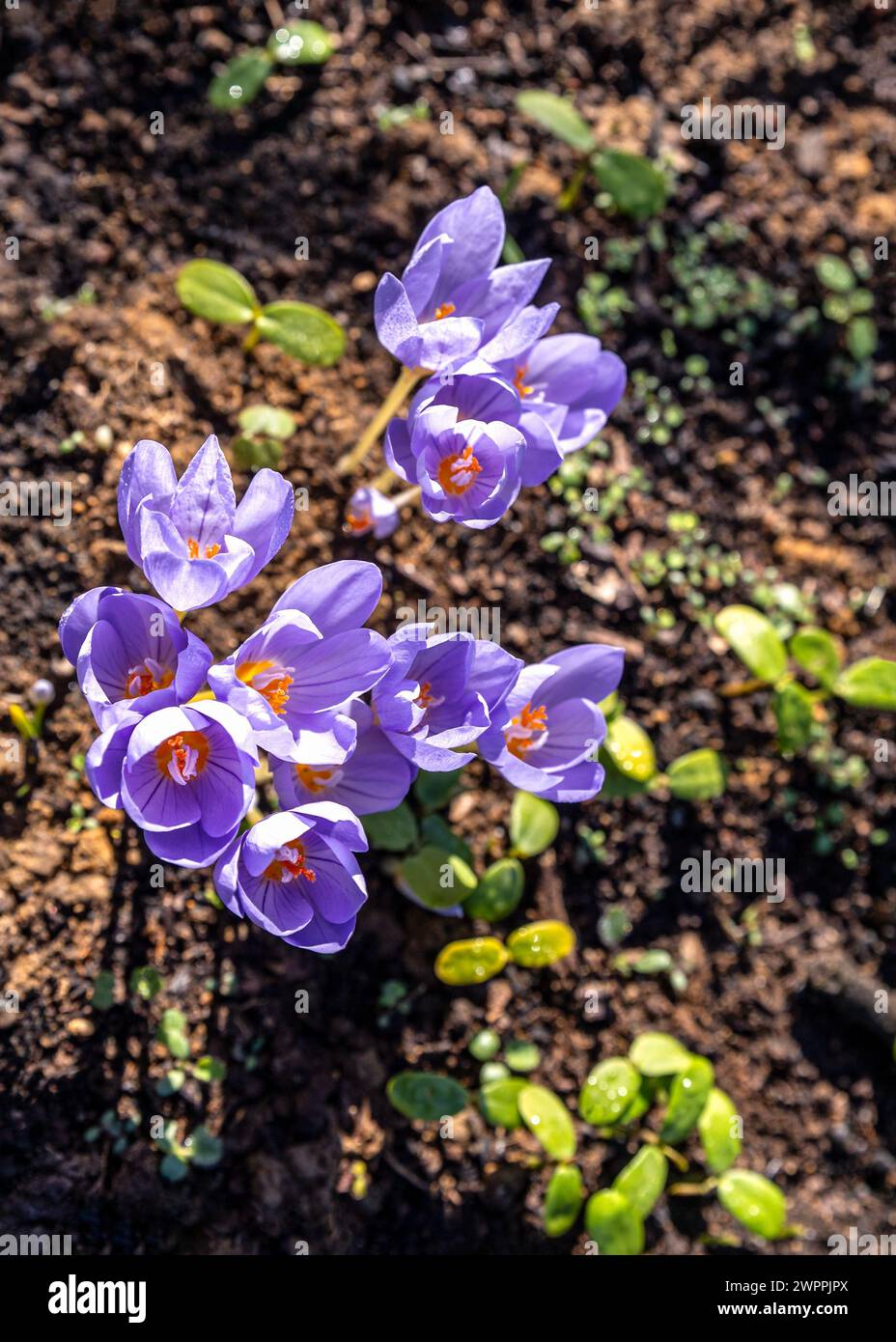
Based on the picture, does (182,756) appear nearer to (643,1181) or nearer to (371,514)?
(371,514)

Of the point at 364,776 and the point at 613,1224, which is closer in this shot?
the point at 364,776

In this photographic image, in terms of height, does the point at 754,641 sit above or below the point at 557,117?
below

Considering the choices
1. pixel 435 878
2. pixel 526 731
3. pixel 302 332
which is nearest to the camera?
pixel 526 731

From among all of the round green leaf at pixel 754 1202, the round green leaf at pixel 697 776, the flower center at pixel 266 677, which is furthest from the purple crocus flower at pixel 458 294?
the round green leaf at pixel 754 1202

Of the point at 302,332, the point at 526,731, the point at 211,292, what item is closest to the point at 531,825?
the point at 526,731

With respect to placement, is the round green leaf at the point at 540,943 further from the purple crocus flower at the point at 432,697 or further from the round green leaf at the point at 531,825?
the purple crocus flower at the point at 432,697

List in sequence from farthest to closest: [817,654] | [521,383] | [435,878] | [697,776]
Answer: [817,654], [697,776], [435,878], [521,383]
